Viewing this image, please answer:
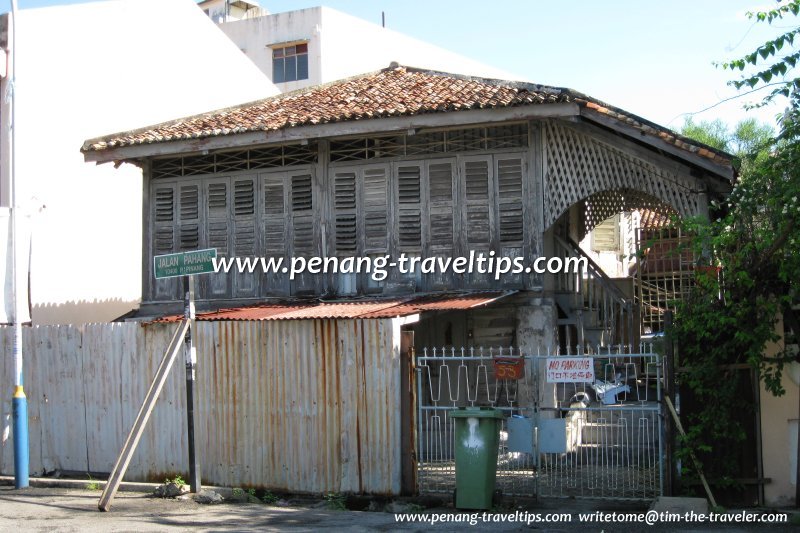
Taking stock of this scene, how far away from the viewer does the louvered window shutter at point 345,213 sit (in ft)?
51.1

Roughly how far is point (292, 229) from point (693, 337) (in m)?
7.47

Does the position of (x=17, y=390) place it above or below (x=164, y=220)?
below

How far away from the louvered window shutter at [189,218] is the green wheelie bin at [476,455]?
752cm

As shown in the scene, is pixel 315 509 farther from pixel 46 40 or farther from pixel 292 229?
pixel 46 40

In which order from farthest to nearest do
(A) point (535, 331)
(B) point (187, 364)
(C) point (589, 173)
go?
(A) point (535, 331)
(C) point (589, 173)
(B) point (187, 364)

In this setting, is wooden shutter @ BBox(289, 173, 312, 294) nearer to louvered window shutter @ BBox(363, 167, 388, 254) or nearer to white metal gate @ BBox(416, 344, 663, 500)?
louvered window shutter @ BBox(363, 167, 388, 254)

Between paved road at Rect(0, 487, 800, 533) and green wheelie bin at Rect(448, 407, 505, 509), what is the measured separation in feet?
1.09

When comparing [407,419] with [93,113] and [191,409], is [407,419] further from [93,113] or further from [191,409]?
[93,113]

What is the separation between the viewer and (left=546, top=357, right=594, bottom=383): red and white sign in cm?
1048

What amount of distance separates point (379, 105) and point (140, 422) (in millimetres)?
6302

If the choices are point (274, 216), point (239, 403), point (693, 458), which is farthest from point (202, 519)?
point (274, 216)

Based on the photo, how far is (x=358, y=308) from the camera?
1330 cm

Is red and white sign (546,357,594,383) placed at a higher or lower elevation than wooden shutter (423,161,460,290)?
lower

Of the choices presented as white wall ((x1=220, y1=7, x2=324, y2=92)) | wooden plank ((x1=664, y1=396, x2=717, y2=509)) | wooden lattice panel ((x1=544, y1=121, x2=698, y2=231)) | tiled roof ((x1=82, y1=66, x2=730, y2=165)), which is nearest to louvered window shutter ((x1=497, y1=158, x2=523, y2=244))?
wooden lattice panel ((x1=544, y1=121, x2=698, y2=231))
